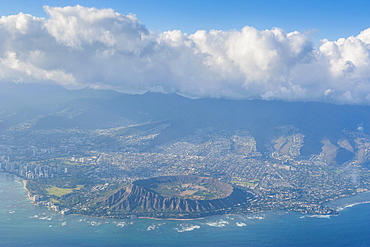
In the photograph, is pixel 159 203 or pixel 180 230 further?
pixel 159 203

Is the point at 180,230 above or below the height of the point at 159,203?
below

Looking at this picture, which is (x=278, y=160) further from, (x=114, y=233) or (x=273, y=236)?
(x=114, y=233)

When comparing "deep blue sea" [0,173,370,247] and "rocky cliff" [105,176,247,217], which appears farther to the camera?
"rocky cliff" [105,176,247,217]

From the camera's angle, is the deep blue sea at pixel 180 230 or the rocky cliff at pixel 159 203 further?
the rocky cliff at pixel 159 203

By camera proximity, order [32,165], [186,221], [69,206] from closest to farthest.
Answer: [186,221]
[69,206]
[32,165]

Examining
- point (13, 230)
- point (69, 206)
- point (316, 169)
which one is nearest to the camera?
point (13, 230)

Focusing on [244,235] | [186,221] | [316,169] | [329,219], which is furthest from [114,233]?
[316,169]

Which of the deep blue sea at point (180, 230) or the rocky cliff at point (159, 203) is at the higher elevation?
the rocky cliff at point (159, 203)

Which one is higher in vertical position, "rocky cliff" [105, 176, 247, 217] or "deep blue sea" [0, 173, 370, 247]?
"rocky cliff" [105, 176, 247, 217]
